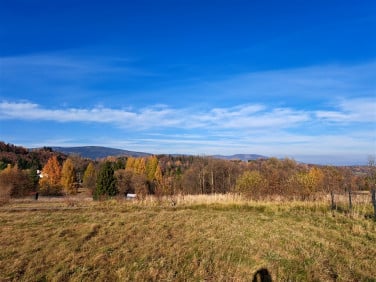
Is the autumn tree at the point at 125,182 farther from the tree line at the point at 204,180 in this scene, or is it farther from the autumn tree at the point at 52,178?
the autumn tree at the point at 52,178

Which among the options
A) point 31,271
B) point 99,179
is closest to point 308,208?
point 31,271

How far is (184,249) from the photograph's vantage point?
307 inches

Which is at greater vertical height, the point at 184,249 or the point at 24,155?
the point at 24,155

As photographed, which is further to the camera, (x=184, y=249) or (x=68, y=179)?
(x=68, y=179)

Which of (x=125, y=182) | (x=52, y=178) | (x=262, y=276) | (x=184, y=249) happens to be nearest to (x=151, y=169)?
(x=125, y=182)

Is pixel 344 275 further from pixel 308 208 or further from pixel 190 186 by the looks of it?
pixel 190 186

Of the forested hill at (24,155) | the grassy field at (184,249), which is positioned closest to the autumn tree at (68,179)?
the forested hill at (24,155)

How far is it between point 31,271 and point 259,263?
4477mm

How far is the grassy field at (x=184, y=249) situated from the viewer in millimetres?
6078

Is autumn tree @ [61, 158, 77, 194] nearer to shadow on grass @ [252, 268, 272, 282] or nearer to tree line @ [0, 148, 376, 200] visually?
tree line @ [0, 148, 376, 200]

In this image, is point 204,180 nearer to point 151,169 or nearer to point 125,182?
point 125,182

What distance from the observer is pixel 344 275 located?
618cm

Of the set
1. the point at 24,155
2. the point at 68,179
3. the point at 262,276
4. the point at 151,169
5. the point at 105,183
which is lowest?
the point at 68,179

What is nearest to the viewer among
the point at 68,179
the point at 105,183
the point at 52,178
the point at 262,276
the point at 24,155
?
the point at 262,276
